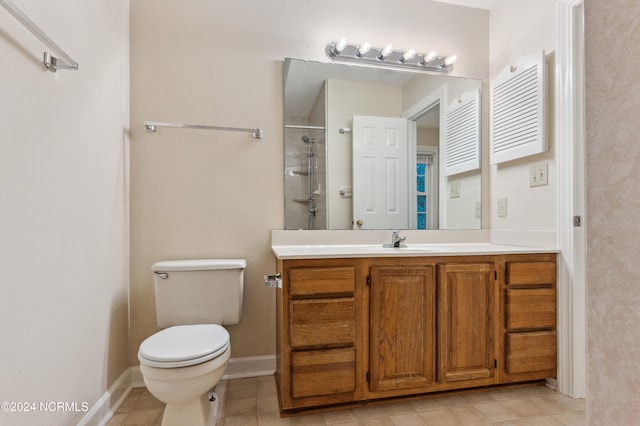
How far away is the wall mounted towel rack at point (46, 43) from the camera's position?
3.07 ft

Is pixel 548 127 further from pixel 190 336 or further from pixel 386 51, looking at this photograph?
pixel 190 336

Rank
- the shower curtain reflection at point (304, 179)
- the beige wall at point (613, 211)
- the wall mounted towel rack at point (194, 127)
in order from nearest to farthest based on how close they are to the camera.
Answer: the beige wall at point (613, 211)
the wall mounted towel rack at point (194, 127)
the shower curtain reflection at point (304, 179)

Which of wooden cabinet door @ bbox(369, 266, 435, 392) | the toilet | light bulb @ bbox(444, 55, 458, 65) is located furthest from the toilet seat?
light bulb @ bbox(444, 55, 458, 65)

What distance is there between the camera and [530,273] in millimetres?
1858

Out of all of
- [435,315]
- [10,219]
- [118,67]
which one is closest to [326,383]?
[435,315]

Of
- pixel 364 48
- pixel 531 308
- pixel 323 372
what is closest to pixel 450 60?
pixel 364 48

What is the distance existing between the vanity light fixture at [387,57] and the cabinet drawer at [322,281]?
57.8 inches

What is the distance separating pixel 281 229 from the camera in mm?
2133

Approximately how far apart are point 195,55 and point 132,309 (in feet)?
5.26

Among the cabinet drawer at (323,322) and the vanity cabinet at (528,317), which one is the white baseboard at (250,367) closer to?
the cabinet drawer at (323,322)

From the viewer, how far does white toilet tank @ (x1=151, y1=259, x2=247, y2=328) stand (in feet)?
5.81

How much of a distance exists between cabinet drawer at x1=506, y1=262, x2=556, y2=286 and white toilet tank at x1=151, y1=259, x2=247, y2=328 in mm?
1520

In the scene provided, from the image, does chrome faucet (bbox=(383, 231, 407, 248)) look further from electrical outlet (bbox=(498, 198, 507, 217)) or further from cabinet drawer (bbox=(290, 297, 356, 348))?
electrical outlet (bbox=(498, 198, 507, 217))

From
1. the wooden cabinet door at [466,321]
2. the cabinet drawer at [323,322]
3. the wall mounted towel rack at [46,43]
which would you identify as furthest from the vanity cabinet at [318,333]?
the wall mounted towel rack at [46,43]
